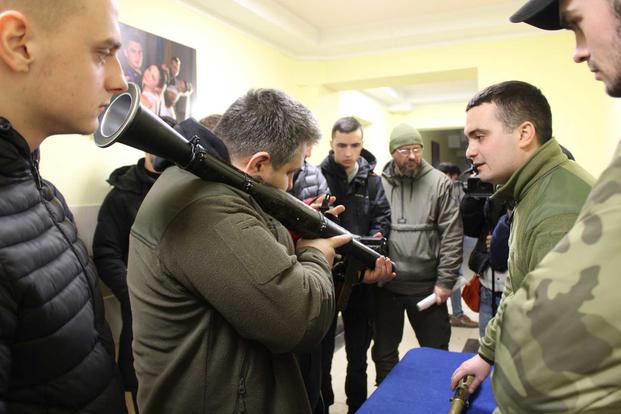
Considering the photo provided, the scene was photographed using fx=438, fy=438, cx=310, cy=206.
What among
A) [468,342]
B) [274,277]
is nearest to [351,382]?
[468,342]

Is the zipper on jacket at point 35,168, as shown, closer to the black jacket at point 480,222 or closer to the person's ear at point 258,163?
the person's ear at point 258,163

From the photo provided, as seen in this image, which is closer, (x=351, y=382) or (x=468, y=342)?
(x=351, y=382)

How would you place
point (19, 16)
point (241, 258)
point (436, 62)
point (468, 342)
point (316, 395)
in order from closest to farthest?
1. point (19, 16)
2. point (241, 258)
3. point (316, 395)
4. point (468, 342)
5. point (436, 62)

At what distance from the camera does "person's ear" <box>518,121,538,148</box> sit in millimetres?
1387

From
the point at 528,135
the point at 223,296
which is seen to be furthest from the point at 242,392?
the point at 528,135

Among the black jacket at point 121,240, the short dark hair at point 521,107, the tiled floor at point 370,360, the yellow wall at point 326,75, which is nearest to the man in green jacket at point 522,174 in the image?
the short dark hair at point 521,107

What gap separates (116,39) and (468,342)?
12.6 feet

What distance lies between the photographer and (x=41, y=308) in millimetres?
661

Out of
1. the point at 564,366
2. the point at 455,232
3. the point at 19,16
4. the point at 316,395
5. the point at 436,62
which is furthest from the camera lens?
the point at 436,62

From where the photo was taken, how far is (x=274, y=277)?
2.88 feet

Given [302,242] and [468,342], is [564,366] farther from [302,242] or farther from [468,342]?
[468,342]

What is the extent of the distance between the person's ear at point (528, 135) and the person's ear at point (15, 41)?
1.32 m

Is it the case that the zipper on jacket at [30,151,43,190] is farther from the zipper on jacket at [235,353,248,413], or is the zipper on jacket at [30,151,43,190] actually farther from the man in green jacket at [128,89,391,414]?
the zipper on jacket at [235,353,248,413]

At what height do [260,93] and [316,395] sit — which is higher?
[260,93]
